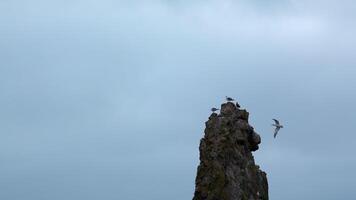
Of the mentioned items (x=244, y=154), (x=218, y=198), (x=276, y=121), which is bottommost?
(x=218, y=198)

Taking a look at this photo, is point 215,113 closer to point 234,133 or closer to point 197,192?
point 234,133

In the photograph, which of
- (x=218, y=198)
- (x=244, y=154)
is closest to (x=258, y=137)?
(x=244, y=154)

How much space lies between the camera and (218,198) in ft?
187

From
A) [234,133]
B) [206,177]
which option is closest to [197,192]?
[206,177]

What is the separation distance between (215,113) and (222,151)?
302 cm

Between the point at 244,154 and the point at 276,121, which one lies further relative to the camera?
the point at 276,121

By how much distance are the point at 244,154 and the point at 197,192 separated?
448cm

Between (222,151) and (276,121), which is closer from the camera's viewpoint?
(222,151)

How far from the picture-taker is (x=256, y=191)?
5884 cm

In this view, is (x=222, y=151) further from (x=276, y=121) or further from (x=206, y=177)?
(x=276, y=121)

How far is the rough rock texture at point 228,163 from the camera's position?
57.4 metres

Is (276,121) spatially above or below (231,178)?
above

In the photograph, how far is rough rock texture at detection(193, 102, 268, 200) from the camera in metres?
57.4

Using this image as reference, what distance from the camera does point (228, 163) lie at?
191 ft
